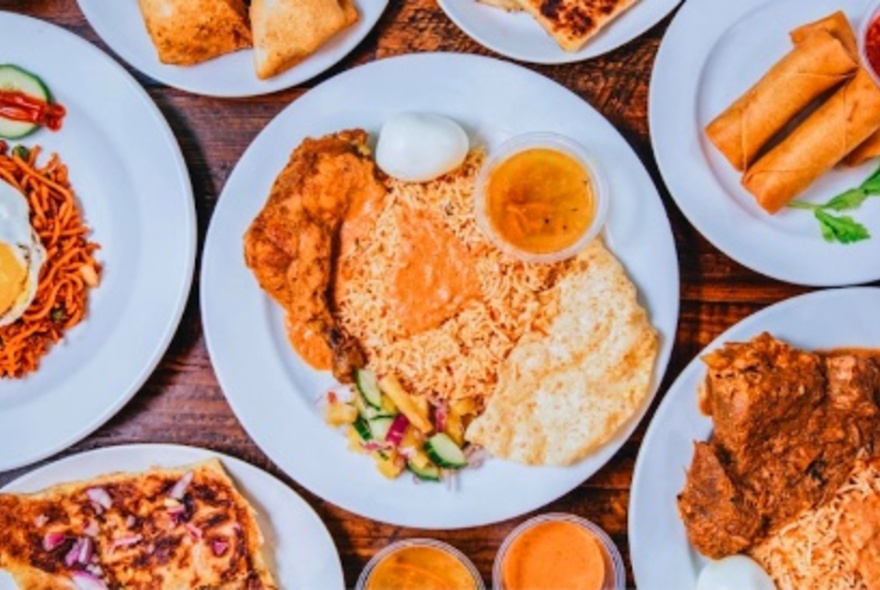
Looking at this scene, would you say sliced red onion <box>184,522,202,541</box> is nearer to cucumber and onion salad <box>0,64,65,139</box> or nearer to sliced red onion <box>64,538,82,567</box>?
sliced red onion <box>64,538,82,567</box>

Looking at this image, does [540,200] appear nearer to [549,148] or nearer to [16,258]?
[549,148]

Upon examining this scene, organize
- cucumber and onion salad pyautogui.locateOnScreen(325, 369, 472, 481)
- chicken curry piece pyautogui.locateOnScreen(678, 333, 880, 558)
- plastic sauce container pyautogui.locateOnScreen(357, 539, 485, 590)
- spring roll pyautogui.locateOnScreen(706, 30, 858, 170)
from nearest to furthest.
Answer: chicken curry piece pyautogui.locateOnScreen(678, 333, 880, 558) → spring roll pyautogui.locateOnScreen(706, 30, 858, 170) → cucumber and onion salad pyautogui.locateOnScreen(325, 369, 472, 481) → plastic sauce container pyautogui.locateOnScreen(357, 539, 485, 590)

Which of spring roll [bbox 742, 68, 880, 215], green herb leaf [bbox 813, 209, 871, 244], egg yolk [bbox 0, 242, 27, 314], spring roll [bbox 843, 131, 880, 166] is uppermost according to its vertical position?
egg yolk [bbox 0, 242, 27, 314]

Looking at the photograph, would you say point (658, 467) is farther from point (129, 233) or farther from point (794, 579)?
point (129, 233)

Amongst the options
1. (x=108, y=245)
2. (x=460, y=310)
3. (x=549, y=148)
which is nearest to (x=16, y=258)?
(x=108, y=245)

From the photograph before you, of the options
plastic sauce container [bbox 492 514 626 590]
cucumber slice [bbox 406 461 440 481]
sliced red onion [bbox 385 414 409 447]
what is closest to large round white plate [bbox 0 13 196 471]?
sliced red onion [bbox 385 414 409 447]

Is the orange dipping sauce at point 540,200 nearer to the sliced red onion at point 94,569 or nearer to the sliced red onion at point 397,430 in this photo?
the sliced red onion at point 397,430
